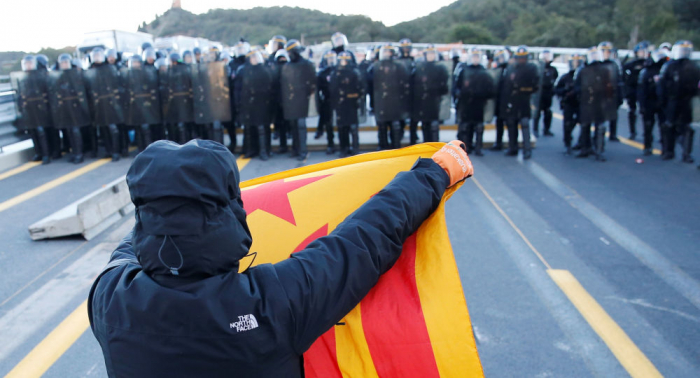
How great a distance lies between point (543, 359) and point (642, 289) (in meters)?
1.50

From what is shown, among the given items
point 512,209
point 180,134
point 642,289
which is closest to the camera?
point 642,289

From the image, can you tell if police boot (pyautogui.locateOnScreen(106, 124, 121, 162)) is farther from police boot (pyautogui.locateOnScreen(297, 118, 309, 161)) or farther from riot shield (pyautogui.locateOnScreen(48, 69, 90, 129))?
police boot (pyautogui.locateOnScreen(297, 118, 309, 161))

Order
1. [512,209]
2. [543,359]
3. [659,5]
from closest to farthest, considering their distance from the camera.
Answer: [543,359], [512,209], [659,5]

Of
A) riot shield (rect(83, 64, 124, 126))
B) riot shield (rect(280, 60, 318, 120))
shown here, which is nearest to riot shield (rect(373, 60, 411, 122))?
riot shield (rect(280, 60, 318, 120))

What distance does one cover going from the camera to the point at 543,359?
3133 mm

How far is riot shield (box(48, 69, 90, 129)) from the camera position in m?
9.62

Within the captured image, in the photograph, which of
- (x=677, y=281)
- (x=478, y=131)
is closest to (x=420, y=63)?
(x=478, y=131)

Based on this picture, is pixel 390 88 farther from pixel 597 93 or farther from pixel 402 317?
pixel 402 317

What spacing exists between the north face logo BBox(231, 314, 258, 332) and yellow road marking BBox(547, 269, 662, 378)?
2.65m

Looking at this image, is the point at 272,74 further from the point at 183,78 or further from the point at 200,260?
the point at 200,260

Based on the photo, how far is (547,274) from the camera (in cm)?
434

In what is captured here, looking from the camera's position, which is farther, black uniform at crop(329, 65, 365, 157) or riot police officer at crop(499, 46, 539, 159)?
black uniform at crop(329, 65, 365, 157)

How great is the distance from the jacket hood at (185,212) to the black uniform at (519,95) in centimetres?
854

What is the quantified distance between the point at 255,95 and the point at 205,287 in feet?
27.3
